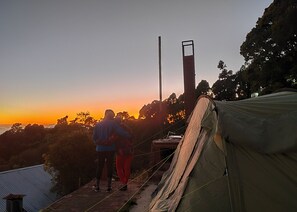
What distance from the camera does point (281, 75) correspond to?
17.8m

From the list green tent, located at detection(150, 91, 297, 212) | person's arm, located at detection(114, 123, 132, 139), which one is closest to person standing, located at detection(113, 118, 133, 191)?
person's arm, located at detection(114, 123, 132, 139)

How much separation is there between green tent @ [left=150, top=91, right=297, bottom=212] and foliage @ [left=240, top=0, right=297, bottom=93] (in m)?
14.2

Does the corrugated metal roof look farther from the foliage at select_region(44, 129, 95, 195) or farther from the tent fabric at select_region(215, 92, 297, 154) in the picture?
the tent fabric at select_region(215, 92, 297, 154)

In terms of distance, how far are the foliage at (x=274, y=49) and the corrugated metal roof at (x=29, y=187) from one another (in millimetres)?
16506

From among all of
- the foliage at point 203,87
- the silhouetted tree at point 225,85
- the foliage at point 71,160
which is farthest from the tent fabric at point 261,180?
the foliage at point 203,87

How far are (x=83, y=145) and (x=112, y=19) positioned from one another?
12.7 metres

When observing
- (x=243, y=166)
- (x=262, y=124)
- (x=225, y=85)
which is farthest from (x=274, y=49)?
(x=243, y=166)

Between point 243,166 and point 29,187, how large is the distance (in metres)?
23.2

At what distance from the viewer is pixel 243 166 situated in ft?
11.6

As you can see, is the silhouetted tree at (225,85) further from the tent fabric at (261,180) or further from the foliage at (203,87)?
the tent fabric at (261,180)

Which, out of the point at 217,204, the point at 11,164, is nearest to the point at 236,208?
the point at 217,204

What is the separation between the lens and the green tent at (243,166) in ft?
11.0

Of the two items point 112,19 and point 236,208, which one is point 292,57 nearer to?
point 112,19

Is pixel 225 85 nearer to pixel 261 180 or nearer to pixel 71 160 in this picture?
pixel 71 160
